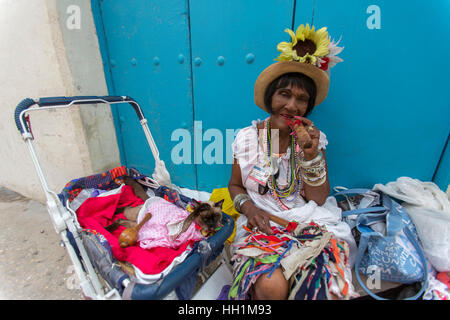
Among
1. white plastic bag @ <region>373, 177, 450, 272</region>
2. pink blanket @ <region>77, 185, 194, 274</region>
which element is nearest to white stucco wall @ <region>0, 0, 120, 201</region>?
pink blanket @ <region>77, 185, 194, 274</region>

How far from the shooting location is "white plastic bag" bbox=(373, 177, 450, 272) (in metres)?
1.15

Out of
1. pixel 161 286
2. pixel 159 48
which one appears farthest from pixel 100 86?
pixel 161 286

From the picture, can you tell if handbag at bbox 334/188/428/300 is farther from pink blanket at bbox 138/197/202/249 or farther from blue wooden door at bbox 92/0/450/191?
pink blanket at bbox 138/197/202/249

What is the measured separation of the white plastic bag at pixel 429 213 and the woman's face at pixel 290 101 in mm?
834

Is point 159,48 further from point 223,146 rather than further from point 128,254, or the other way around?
point 128,254

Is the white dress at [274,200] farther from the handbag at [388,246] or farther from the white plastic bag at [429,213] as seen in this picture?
the white plastic bag at [429,213]

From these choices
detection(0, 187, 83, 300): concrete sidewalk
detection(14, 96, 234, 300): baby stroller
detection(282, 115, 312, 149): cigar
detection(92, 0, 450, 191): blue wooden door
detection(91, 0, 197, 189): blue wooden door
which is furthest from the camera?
detection(91, 0, 197, 189): blue wooden door

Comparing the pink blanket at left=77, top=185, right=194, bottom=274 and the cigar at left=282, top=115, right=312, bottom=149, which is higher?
the cigar at left=282, top=115, right=312, bottom=149

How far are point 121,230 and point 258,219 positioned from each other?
3.42 ft

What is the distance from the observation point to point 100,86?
2.24 m

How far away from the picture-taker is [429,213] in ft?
4.08

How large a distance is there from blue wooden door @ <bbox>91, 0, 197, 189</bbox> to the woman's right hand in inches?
42.5

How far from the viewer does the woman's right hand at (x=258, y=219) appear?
1.21 m

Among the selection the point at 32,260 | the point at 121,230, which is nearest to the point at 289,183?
the point at 121,230
